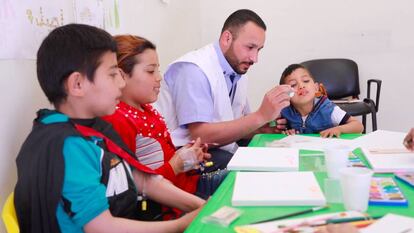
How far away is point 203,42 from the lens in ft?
11.0

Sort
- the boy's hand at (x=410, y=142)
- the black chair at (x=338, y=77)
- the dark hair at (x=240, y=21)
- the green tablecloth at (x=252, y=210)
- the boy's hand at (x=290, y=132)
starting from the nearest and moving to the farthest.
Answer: the green tablecloth at (x=252, y=210) < the boy's hand at (x=410, y=142) < the boy's hand at (x=290, y=132) < the dark hair at (x=240, y=21) < the black chair at (x=338, y=77)

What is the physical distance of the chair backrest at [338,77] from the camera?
117 inches

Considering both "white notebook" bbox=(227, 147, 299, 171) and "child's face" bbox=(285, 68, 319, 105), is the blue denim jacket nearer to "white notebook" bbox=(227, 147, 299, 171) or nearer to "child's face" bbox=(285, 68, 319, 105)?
"child's face" bbox=(285, 68, 319, 105)

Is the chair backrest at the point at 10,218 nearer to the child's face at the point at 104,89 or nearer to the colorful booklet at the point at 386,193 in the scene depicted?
the child's face at the point at 104,89

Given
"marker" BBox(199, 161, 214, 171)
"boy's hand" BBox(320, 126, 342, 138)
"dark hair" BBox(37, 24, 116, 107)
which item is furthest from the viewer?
"boy's hand" BBox(320, 126, 342, 138)

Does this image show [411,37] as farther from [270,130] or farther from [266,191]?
[266,191]

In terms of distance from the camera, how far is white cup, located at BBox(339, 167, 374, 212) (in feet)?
2.30

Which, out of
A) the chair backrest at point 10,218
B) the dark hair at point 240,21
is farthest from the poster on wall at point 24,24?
the dark hair at point 240,21

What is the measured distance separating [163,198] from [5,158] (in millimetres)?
439

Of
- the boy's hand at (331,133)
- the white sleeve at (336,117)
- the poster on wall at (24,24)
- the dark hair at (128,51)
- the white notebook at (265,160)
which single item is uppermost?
the poster on wall at (24,24)

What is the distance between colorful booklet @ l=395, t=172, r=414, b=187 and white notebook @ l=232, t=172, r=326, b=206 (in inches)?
8.4

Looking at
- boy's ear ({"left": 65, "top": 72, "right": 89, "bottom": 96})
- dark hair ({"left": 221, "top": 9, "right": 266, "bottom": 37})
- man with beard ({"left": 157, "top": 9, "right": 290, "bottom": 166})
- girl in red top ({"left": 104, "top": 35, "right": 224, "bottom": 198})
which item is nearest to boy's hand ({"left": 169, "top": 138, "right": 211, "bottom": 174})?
girl in red top ({"left": 104, "top": 35, "right": 224, "bottom": 198})

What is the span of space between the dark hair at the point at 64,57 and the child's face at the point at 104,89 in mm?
18

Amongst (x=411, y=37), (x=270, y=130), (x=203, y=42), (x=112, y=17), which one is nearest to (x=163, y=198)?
(x=270, y=130)
